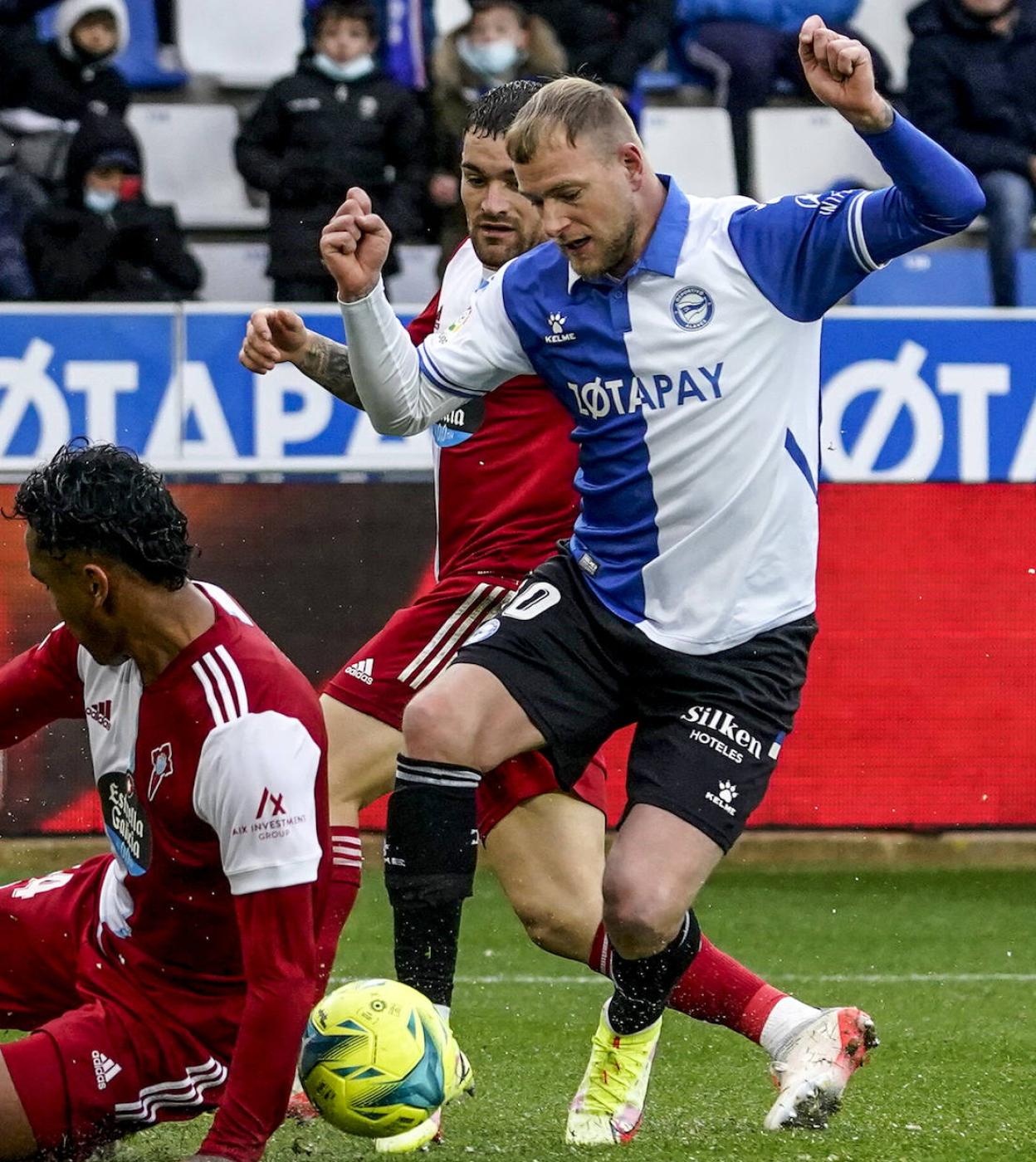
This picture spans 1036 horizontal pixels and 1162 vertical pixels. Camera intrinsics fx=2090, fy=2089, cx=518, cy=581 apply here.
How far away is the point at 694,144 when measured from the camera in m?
11.2

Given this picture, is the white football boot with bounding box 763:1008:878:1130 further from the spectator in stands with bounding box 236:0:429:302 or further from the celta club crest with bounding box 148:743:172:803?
the spectator in stands with bounding box 236:0:429:302

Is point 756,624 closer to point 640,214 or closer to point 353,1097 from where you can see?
point 640,214

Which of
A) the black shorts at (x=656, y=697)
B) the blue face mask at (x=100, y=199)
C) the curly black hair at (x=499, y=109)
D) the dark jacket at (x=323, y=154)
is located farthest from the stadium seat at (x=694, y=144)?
the black shorts at (x=656, y=697)

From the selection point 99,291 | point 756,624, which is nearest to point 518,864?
point 756,624

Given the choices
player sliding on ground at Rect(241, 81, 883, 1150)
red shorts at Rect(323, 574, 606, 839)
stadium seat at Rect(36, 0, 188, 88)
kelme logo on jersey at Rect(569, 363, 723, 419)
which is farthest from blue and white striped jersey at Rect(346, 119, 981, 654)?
stadium seat at Rect(36, 0, 188, 88)

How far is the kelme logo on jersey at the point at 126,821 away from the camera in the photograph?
3.51 m

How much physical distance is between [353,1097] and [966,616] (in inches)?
186

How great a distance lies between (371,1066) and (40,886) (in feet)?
2.48

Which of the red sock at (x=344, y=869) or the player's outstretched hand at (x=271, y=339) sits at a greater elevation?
the player's outstretched hand at (x=271, y=339)

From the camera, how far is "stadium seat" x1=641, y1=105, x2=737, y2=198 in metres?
11.2

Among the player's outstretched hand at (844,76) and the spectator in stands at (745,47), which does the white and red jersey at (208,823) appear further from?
the spectator in stands at (745,47)

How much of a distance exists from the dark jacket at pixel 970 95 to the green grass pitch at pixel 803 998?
13.9ft

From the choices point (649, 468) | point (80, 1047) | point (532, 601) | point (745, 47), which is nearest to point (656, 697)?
point (532, 601)

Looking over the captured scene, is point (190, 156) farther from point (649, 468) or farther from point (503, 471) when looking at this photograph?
point (649, 468)
